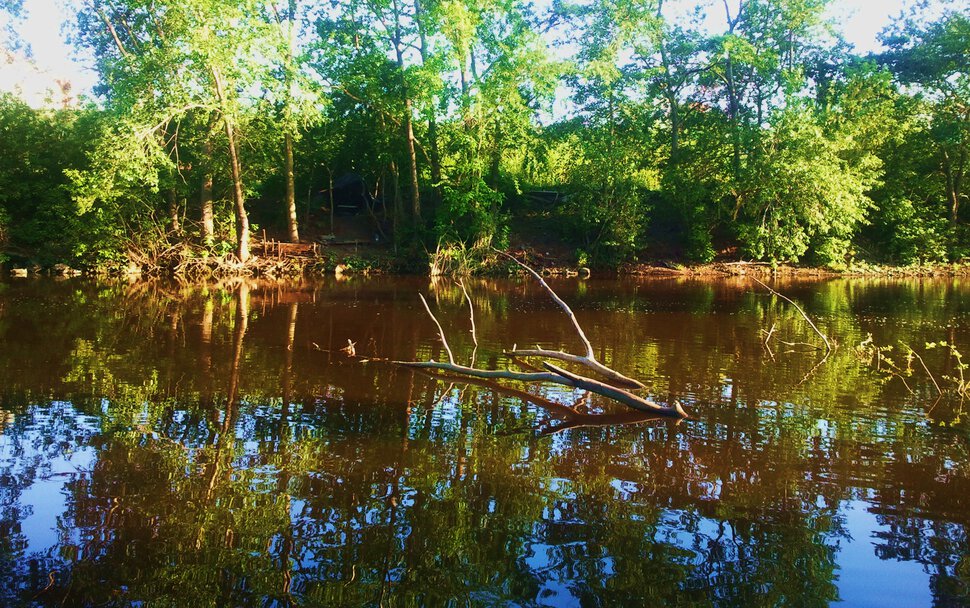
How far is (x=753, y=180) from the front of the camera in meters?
30.0

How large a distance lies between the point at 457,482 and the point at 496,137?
2676cm

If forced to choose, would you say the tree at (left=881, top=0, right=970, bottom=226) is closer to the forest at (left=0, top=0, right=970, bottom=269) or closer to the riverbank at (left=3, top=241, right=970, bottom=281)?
the forest at (left=0, top=0, right=970, bottom=269)

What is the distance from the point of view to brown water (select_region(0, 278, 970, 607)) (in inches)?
152

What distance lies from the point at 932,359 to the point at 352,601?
10.4m

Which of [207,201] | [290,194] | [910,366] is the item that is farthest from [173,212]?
[910,366]

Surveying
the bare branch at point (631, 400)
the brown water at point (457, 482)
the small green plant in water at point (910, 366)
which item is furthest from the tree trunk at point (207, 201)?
the small green plant in water at point (910, 366)

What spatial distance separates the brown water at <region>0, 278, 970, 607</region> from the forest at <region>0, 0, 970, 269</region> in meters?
16.2

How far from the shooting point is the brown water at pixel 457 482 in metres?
3.87

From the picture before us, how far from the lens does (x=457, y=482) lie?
5293mm

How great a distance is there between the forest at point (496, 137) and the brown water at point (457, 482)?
1624 cm

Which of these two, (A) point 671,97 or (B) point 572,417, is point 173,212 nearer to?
(A) point 671,97

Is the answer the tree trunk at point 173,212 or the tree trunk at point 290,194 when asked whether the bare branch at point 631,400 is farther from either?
the tree trunk at point 290,194

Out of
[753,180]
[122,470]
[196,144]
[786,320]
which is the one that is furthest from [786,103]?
[122,470]

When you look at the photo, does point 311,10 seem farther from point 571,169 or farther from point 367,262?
point 571,169
